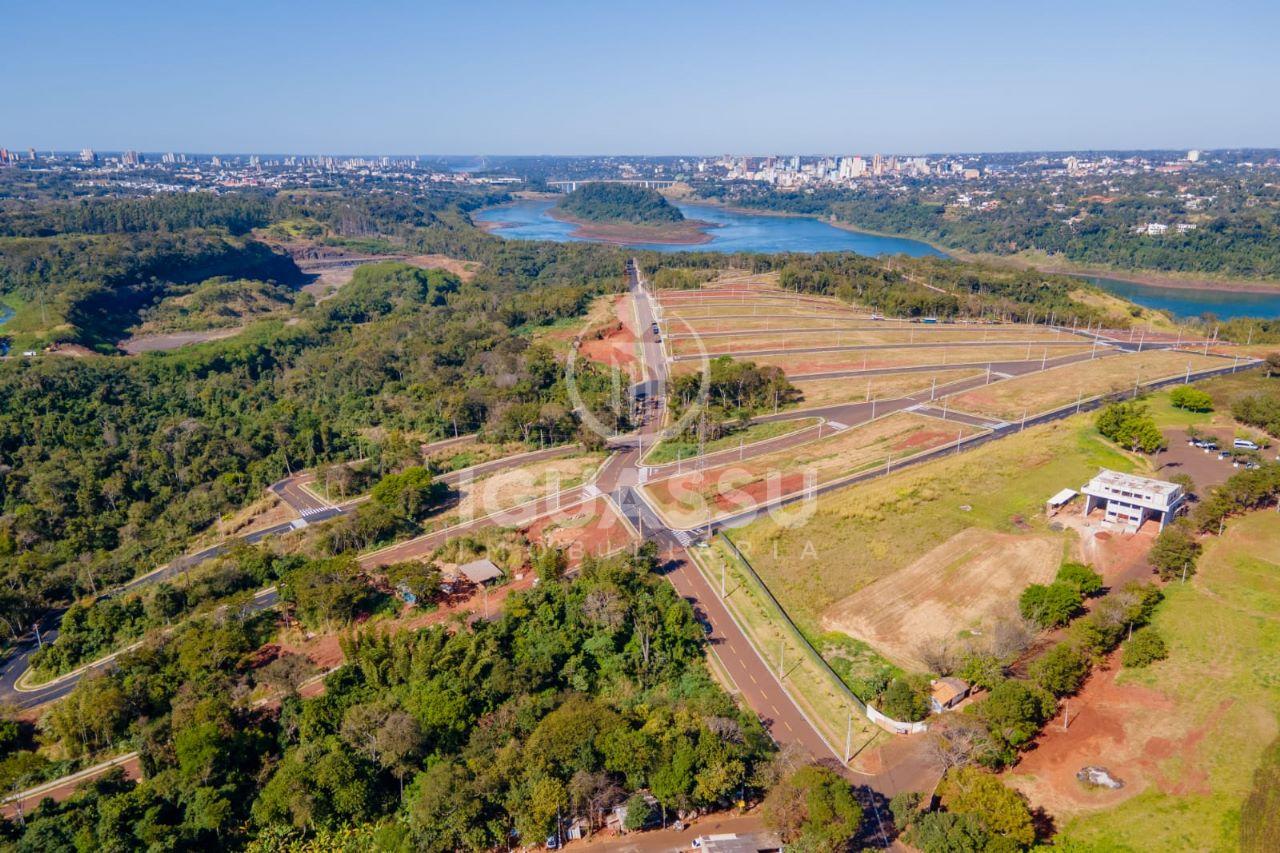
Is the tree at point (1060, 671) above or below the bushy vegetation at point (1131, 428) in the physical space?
below

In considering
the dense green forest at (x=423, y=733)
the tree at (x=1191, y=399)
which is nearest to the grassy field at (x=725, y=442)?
the dense green forest at (x=423, y=733)

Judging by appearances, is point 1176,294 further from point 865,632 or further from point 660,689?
point 660,689

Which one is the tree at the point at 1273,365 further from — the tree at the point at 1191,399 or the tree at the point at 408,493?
the tree at the point at 408,493

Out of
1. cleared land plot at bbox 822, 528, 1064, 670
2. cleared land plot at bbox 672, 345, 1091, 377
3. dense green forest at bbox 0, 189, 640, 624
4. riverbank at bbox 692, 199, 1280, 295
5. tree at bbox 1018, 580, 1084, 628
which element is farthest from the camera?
riverbank at bbox 692, 199, 1280, 295

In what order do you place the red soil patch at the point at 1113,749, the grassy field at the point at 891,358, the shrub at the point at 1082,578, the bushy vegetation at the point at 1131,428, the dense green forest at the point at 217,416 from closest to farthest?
the red soil patch at the point at 1113,749 → the shrub at the point at 1082,578 → the dense green forest at the point at 217,416 → the bushy vegetation at the point at 1131,428 → the grassy field at the point at 891,358

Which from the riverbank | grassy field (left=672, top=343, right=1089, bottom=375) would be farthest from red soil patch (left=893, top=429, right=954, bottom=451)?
the riverbank

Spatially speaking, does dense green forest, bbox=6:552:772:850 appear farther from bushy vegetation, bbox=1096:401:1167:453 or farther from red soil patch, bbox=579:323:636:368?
red soil patch, bbox=579:323:636:368

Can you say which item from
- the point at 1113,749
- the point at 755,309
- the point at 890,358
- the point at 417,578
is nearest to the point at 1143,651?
the point at 1113,749
